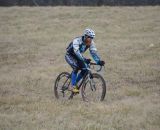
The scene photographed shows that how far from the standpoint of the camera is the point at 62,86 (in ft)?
51.2

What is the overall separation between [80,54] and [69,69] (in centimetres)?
795

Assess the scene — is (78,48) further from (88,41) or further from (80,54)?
(88,41)

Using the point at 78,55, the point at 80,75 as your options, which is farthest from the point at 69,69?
the point at 78,55

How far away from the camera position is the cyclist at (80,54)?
14.4m

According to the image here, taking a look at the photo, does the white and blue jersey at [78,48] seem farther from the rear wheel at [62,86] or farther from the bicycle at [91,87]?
the rear wheel at [62,86]

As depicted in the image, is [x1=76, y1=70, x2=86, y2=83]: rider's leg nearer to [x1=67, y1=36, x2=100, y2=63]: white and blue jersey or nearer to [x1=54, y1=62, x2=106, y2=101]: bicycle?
[x1=54, y1=62, x2=106, y2=101]: bicycle

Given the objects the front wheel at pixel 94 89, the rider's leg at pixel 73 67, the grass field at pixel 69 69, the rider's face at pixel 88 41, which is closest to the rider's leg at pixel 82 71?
the rider's leg at pixel 73 67

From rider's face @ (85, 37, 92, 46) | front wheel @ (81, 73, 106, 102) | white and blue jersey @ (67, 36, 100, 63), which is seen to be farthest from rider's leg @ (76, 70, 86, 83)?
rider's face @ (85, 37, 92, 46)

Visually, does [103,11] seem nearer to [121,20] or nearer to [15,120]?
[121,20]

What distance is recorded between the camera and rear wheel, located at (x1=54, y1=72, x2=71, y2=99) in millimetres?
15539

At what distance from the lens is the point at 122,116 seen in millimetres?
12344

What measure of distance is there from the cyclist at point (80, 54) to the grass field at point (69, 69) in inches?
27.6

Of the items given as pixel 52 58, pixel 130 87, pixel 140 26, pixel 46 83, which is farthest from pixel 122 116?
pixel 140 26

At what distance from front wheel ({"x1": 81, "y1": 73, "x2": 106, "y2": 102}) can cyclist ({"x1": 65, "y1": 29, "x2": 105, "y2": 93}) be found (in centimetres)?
32
